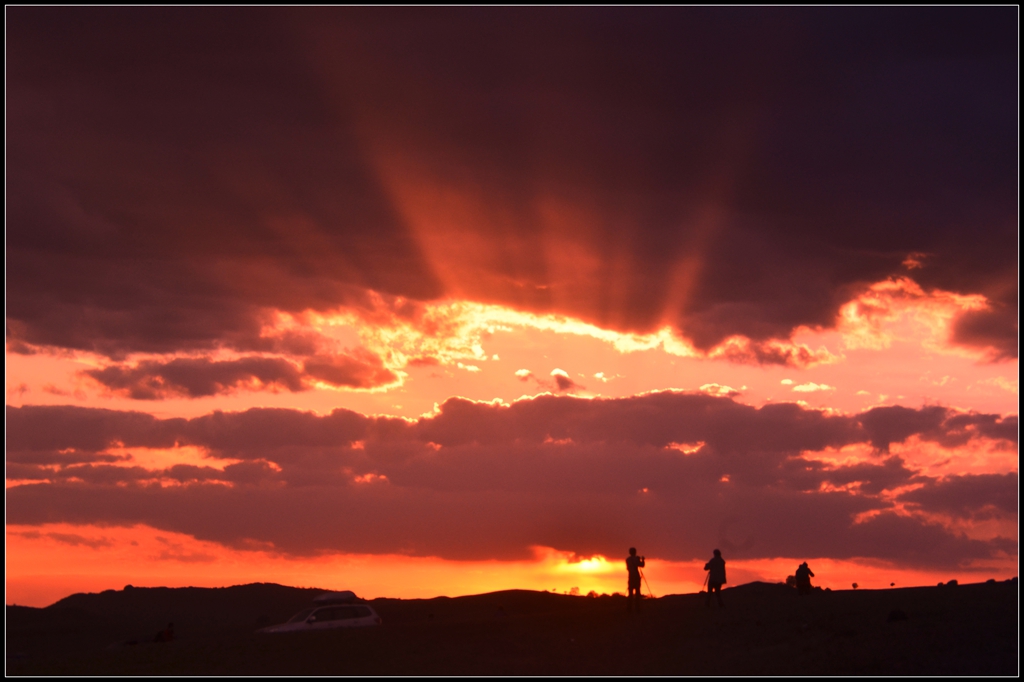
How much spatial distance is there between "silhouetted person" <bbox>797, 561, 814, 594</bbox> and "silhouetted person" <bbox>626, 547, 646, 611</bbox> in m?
8.45

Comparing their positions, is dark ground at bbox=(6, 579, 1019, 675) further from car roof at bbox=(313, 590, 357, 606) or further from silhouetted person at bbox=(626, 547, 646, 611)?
car roof at bbox=(313, 590, 357, 606)

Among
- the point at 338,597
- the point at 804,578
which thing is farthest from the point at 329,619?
the point at 804,578

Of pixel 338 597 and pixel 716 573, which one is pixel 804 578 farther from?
pixel 338 597

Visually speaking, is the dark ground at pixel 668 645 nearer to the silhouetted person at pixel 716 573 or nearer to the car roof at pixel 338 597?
the silhouetted person at pixel 716 573

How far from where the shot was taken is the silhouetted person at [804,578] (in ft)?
127

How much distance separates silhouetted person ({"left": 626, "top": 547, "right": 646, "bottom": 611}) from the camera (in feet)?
108

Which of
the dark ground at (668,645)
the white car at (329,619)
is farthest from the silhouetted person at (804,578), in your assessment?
the white car at (329,619)

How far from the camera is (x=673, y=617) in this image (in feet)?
106

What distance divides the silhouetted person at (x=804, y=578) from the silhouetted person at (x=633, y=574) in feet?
27.7

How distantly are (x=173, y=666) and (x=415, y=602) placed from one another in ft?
128

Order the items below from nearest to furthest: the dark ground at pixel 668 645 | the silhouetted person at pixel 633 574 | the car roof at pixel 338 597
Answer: the dark ground at pixel 668 645
the silhouetted person at pixel 633 574
the car roof at pixel 338 597

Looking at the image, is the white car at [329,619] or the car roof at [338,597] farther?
the car roof at [338,597]

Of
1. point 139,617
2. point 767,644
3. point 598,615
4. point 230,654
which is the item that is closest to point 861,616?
point 767,644

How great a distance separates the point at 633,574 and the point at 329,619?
1270 cm
